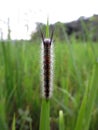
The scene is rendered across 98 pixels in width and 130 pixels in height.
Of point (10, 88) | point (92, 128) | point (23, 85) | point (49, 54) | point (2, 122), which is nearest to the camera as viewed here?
point (49, 54)

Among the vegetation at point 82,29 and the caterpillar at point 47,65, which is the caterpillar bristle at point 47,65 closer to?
the caterpillar at point 47,65

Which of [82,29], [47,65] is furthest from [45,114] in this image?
[82,29]

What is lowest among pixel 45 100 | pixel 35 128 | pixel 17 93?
pixel 35 128

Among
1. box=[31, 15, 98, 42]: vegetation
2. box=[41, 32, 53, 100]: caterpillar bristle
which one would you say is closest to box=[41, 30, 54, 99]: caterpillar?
box=[41, 32, 53, 100]: caterpillar bristle

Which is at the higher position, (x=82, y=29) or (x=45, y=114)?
(x=82, y=29)

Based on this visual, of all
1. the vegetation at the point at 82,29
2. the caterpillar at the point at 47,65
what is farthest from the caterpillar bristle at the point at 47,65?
the vegetation at the point at 82,29

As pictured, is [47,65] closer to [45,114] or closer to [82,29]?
[45,114]

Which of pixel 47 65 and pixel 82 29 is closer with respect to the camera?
pixel 47 65

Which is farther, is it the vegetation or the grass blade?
the vegetation

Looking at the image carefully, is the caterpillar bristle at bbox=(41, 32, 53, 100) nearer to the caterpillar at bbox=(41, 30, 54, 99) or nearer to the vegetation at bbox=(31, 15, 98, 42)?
the caterpillar at bbox=(41, 30, 54, 99)

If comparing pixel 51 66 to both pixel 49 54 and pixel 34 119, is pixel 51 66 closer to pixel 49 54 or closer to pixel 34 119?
pixel 49 54

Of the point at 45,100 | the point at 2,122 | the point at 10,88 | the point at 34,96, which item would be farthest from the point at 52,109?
the point at 45,100
